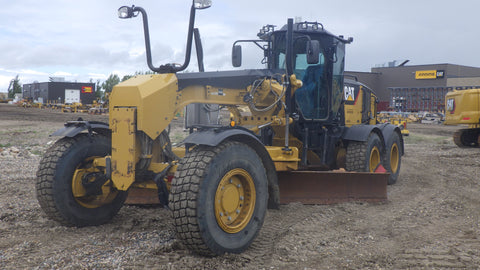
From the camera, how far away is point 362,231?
5.14m

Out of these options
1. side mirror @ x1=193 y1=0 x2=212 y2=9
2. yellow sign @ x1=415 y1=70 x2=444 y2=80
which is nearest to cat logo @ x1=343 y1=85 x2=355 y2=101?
side mirror @ x1=193 y1=0 x2=212 y2=9

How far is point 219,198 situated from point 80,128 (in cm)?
199

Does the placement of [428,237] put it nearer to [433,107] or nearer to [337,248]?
[337,248]

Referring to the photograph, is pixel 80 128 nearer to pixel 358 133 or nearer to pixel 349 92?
pixel 358 133

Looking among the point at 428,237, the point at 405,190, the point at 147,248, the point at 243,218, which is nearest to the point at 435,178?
the point at 405,190

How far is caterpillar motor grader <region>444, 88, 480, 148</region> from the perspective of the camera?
1664cm

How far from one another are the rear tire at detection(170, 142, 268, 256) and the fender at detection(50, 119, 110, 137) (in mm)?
1597

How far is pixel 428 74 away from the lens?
173 feet

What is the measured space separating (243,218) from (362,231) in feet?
5.31

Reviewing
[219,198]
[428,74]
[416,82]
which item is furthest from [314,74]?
[416,82]

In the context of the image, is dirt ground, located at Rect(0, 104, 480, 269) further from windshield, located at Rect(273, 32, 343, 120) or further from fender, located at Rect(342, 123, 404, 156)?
windshield, located at Rect(273, 32, 343, 120)

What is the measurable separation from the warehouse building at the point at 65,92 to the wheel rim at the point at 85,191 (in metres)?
50.9

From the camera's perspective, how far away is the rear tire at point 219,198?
383 cm

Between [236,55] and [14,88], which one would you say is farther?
[14,88]
